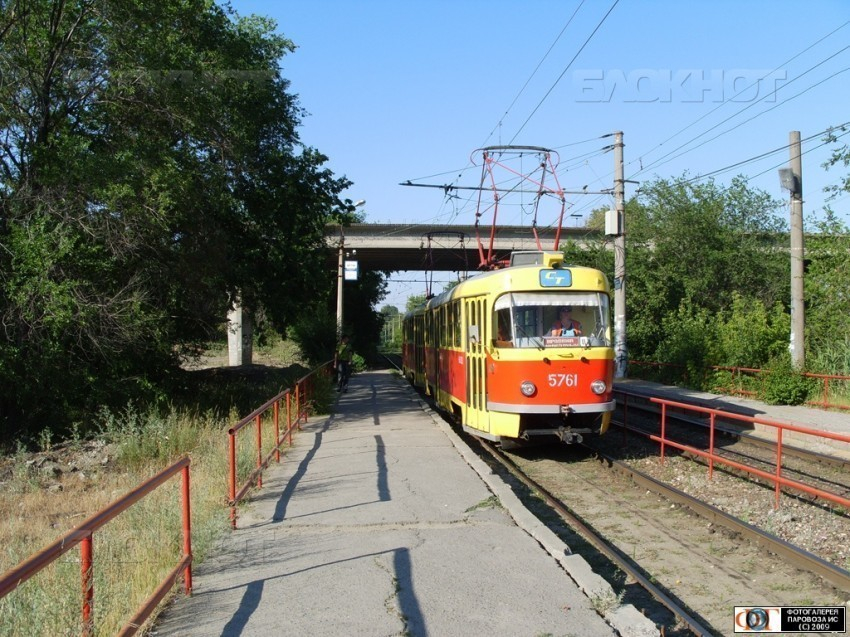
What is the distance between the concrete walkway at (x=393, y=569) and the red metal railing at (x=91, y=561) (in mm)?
222

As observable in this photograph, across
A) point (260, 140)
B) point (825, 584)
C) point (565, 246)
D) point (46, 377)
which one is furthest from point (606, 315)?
point (565, 246)

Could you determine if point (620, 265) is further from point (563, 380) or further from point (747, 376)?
point (563, 380)

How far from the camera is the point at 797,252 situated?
1848 centimetres

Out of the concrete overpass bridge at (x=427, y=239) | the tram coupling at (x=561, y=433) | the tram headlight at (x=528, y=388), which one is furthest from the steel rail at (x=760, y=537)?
the concrete overpass bridge at (x=427, y=239)

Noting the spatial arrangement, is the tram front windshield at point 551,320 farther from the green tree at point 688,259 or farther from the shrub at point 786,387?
the green tree at point 688,259

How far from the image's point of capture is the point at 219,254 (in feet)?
60.6

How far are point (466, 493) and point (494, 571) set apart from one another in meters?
3.01

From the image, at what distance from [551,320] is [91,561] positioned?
856 centimetres

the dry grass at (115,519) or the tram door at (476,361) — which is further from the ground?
the tram door at (476,361)

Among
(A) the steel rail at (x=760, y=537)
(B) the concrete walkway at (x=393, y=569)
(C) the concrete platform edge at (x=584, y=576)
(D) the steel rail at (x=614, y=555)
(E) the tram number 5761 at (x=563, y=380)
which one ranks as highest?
(E) the tram number 5761 at (x=563, y=380)

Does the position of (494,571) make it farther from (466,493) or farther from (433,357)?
(433,357)

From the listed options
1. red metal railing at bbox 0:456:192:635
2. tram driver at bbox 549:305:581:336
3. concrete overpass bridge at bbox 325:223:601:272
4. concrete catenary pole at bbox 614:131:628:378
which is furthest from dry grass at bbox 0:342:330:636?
concrete overpass bridge at bbox 325:223:601:272

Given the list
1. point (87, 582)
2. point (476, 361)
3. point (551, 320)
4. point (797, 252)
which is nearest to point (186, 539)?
point (87, 582)

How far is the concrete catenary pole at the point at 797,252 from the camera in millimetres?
18166
